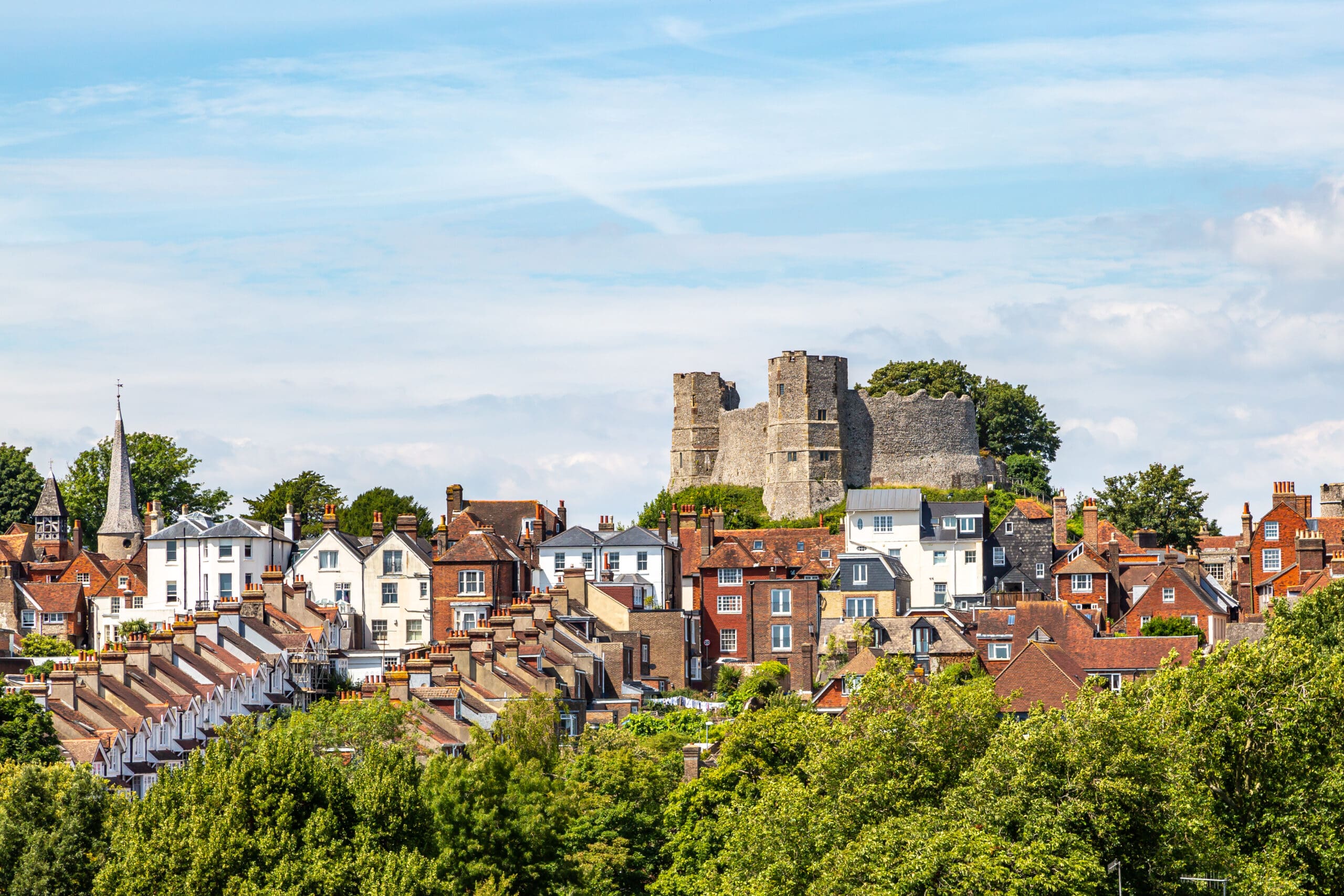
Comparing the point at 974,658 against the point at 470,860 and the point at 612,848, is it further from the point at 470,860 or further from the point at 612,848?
the point at 470,860

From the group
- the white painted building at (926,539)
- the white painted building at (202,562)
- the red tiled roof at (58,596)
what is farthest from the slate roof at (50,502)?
the white painted building at (926,539)

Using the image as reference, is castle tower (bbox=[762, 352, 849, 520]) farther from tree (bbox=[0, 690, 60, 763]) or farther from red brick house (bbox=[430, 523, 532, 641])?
tree (bbox=[0, 690, 60, 763])

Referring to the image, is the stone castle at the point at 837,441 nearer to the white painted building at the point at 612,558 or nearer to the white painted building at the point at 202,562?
the white painted building at the point at 612,558

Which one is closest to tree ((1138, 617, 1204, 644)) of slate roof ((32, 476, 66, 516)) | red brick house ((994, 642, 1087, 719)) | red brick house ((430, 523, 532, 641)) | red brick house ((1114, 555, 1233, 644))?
red brick house ((1114, 555, 1233, 644))

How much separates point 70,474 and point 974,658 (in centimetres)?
6260

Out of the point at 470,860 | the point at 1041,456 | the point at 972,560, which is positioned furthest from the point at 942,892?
the point at 1041,456

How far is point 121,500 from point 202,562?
28475 millimetres

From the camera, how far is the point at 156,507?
4144 inches

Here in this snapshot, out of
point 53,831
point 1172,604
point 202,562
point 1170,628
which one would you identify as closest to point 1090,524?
point 1172,604

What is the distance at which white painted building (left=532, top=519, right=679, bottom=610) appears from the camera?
8756cm

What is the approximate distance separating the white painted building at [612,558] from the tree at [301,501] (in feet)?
60.8

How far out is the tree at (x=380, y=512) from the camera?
342 feet

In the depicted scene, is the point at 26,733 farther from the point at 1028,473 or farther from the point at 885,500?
the point at 1028,473

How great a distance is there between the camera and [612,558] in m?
88.3
